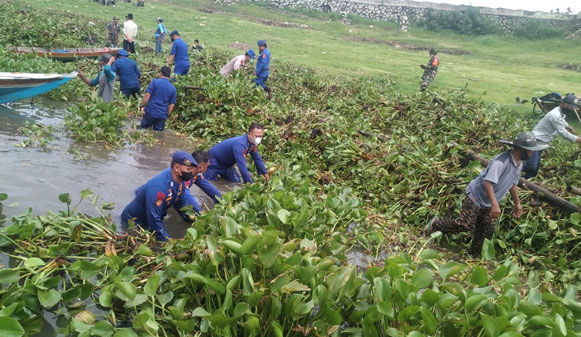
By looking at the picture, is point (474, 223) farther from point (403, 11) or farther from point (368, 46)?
point (403, 11)

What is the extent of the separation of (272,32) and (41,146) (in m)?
22.0

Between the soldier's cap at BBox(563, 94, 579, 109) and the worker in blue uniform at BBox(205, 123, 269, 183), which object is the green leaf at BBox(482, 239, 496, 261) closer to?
the worker in blue uniform at BBox(205, 123, 269, 183)

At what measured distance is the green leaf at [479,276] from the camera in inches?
121

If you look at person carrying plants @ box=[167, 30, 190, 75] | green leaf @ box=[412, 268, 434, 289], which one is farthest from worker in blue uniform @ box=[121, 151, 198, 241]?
person carrying plants @ box=[167, 30, 190, 75]

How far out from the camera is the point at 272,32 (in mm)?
27297

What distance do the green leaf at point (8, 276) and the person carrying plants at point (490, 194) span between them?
15.9ft

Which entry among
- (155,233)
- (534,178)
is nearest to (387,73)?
(534,178)

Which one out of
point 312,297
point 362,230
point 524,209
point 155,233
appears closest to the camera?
point 312,297

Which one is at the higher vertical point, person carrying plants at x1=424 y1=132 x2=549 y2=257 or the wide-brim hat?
the wide-brim hat

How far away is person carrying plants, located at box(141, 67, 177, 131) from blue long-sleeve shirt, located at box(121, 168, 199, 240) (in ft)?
13.1

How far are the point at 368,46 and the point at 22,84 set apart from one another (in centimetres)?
2060

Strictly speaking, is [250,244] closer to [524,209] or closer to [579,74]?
[524,209]

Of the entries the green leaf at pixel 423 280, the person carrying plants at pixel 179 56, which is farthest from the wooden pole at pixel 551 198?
the person carrying plants at pixel 179 56

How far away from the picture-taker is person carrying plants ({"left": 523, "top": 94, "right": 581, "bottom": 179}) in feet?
23.2
